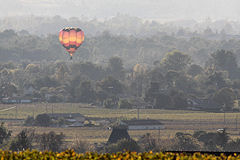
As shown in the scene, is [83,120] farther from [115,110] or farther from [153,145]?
[153,145]

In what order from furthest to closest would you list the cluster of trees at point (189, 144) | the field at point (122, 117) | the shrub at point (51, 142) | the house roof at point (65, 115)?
the house roof at point (65, 115) < the field at point (122, 117) < the shrub at point (51, 142) < the cluster of trees at point (189, 144)

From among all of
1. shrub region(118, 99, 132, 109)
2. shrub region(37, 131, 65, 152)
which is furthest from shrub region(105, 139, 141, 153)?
shrub region(118, 99, 132, 109)

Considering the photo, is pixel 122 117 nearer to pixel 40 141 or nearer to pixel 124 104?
pixel 124 104

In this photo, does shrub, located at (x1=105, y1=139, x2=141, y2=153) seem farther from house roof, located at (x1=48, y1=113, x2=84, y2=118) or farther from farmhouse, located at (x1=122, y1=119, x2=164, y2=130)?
house roof, located at (x1=48, y1=113, x2=84, y2=118)

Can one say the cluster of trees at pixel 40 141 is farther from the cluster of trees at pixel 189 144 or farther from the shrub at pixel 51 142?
the cluster of trees at pixel 189 144

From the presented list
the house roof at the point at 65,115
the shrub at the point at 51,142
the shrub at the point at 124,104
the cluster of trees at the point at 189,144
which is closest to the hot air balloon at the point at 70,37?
the house roof at the point at 65,115

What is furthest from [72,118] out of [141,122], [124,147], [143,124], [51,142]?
[124,147]
